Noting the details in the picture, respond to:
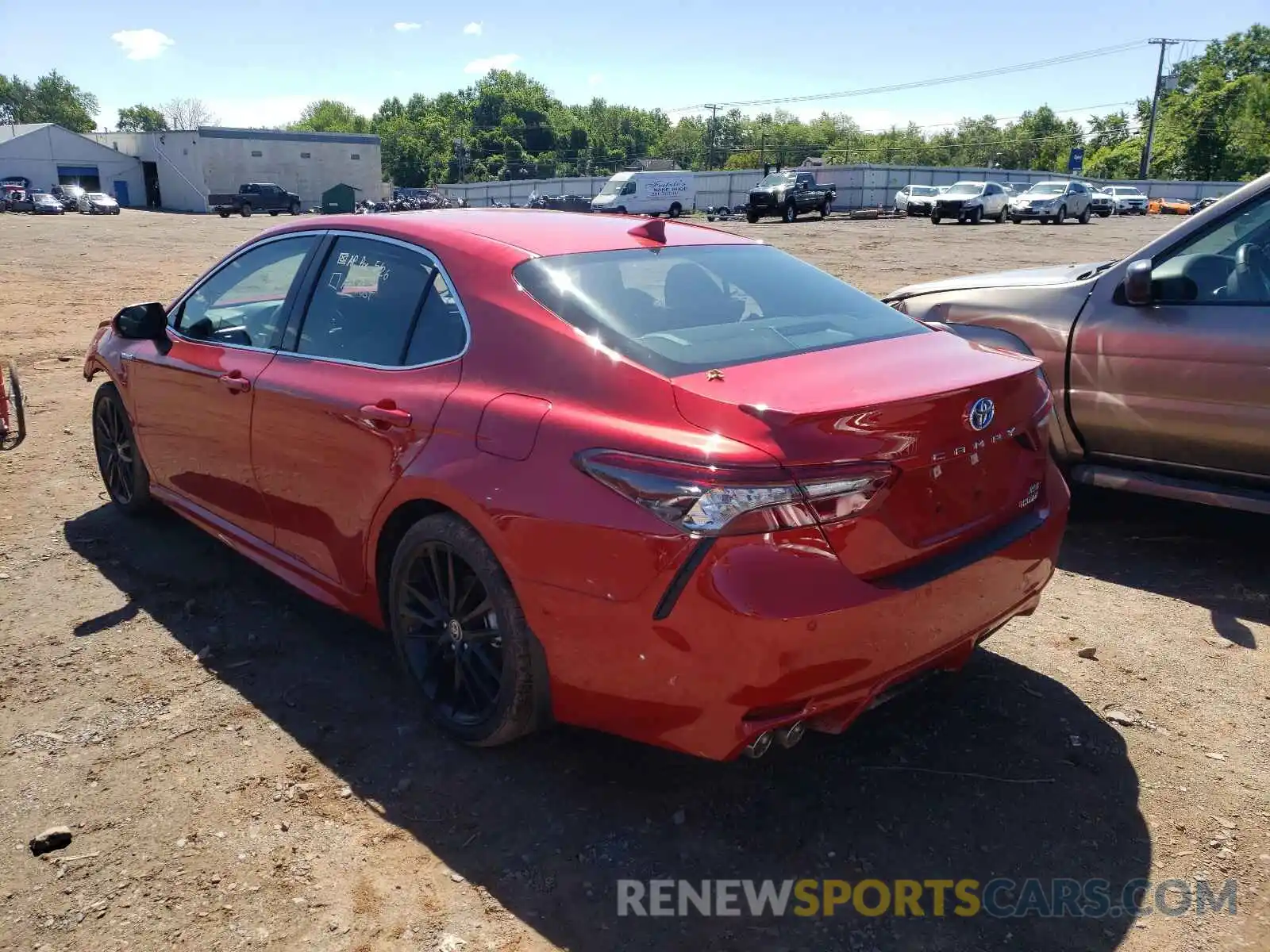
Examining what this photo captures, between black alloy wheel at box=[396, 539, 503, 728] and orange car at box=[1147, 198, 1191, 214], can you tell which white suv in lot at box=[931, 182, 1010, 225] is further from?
black alloy wheel at box=[396, 539, 503, 728]

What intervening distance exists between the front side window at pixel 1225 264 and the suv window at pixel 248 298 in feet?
12.4

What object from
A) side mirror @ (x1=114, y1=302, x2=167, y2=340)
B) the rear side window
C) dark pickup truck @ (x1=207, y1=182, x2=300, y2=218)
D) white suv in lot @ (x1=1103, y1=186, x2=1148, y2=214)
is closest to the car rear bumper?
the rear side window


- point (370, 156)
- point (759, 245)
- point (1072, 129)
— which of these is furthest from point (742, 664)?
point (1072, 129)

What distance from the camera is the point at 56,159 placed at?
72.3 metres

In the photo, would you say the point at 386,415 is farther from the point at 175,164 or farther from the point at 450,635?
the point at 175,164

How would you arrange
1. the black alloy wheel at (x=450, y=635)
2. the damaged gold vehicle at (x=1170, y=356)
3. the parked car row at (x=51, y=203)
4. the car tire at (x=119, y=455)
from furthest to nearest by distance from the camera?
the parked car row at (x=51, y=203), the car tire at (x=119, y=455), the damaged gold vehicle at (x=1170, y=356), the black alloy wheel at (x=450, y=635)

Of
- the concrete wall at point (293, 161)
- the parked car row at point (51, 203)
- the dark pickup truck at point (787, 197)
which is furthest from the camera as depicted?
the concrete wall at point (293, 161)

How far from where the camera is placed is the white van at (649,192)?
47.4m

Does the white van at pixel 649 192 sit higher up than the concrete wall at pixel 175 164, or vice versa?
the concrete wall at pixel 175 164

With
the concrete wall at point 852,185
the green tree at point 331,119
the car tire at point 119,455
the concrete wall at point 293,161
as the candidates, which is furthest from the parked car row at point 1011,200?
the green tree at point 331,119

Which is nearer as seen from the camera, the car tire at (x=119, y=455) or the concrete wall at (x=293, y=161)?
the car tire at (x=119, y=455)

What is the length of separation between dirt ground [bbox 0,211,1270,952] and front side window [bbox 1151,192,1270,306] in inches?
49.8

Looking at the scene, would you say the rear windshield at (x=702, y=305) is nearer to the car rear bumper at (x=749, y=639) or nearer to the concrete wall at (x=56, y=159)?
the car rear bumper at (x=749, y=639)

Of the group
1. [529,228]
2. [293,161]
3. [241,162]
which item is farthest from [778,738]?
[293,161]
